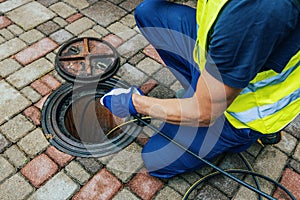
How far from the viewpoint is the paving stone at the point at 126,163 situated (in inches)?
103

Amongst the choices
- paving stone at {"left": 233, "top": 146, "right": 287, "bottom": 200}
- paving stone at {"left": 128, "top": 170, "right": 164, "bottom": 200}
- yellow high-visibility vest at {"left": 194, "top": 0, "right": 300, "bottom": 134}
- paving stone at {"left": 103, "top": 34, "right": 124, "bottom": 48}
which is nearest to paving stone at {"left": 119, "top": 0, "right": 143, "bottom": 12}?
paving stone at {"left": 103, "top": 34, "right": 124, "bottom": 48}

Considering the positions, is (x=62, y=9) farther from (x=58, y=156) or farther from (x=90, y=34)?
(x=58, y=156)

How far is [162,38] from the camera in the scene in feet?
9.50

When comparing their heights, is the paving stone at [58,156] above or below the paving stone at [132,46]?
below

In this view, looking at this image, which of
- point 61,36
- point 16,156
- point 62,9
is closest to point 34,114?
point 16,156

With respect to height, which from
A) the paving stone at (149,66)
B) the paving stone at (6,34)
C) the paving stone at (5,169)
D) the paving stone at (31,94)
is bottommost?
the paving stone at (5,169)

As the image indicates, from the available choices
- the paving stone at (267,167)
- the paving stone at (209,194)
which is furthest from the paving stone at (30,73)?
the paving stone at (267,167)

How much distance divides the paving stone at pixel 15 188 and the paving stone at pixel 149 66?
151 centimetres

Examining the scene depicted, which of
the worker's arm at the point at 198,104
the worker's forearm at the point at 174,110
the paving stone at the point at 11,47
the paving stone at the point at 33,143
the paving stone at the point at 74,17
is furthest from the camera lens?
the paving stone at the point at 74,17

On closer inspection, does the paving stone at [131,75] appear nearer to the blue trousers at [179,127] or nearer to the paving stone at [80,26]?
the blue trousers at [179,127]

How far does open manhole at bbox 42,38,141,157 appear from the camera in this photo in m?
2.77

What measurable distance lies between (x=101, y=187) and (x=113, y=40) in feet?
5.49

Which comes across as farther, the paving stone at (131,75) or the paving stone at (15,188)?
the paving stone at (131,75)

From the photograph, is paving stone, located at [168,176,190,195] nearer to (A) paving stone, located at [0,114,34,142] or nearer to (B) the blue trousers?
(B) the blue trousers
